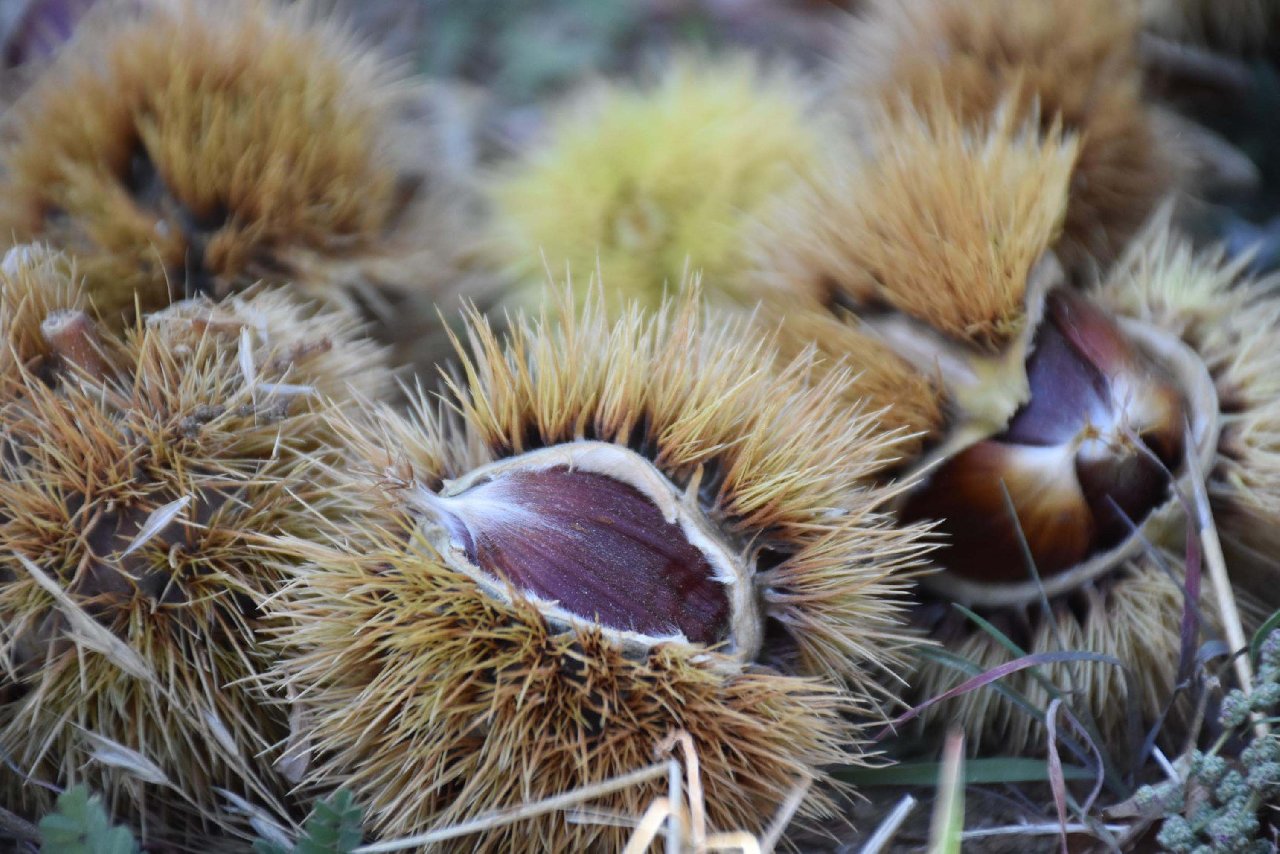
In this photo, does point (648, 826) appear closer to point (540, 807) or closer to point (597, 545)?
point (540, 807)

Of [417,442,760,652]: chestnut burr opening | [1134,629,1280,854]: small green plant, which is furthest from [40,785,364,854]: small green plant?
[1134,629,1280,854]: small green plant

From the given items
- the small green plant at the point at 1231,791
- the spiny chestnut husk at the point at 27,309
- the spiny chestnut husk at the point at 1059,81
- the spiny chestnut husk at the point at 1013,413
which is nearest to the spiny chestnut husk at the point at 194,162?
the spiny chestnut husk at the point at 27,309

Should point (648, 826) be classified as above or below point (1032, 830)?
above

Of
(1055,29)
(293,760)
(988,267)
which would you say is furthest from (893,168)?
(293,760)

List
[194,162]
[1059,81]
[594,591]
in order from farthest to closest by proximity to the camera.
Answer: [1059,81], [194,162], [594,591]

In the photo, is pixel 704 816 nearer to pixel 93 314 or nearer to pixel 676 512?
pixel 676 512

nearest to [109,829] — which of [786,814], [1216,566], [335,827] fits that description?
[335,827]
